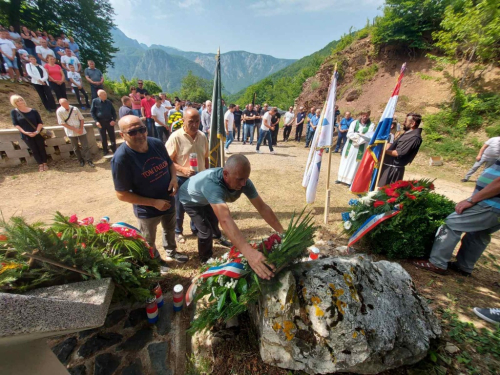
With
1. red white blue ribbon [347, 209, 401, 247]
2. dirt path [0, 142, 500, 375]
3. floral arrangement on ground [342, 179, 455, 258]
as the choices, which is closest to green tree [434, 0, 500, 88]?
dirt path [0, 142, 500, 375]

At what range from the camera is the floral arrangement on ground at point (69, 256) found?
59.7 inches

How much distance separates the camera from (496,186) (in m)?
2.43

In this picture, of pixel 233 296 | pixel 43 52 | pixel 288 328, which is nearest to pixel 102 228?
pixel 233 296

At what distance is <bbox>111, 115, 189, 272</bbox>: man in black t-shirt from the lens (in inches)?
93.6

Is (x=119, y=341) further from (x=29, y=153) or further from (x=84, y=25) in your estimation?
(x=84, y=25)

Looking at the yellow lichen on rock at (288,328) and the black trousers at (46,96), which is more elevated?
the black trousers at (46,96)

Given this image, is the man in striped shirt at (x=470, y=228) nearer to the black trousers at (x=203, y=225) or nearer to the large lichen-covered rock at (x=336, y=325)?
the large lichen-covered rock at (x=336, y=325)

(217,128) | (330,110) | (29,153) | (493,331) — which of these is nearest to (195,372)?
(493,331)

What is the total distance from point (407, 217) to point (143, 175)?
11.7 feet

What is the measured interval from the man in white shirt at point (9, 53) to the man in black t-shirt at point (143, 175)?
10951mm

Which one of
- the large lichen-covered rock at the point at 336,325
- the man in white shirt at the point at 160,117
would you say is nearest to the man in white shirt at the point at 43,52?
the man in white shirt at the point at 160,117

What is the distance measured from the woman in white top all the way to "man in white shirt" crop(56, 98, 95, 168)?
2949 mm

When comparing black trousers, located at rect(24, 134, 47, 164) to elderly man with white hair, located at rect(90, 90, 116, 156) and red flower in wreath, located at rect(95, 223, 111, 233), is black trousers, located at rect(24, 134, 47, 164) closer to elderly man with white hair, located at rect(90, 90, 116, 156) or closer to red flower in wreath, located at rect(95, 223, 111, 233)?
elderly man with white hair, located at rect(90, 90, 116, 156)

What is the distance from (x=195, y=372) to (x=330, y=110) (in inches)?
171
